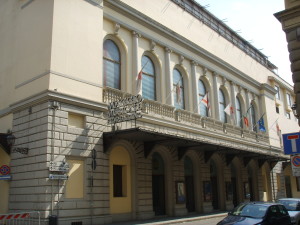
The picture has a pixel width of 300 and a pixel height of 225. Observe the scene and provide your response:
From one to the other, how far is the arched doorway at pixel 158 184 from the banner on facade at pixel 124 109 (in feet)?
16.6

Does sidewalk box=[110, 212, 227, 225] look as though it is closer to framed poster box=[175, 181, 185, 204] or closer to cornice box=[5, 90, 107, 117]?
framed poster box=[175, 181, 185, 204]

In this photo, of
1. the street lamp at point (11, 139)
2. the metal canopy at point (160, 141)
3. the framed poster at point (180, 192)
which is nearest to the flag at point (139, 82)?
the metal canopy at point (160, 141)

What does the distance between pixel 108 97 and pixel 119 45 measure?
4.28 m

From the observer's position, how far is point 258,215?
43.4ft

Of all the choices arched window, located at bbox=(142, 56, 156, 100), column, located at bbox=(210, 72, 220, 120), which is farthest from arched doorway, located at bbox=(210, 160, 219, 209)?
arched window, located at bbox=(142, 56, 156, 100)

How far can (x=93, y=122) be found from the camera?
19.7 meters

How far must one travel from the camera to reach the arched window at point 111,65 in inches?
885

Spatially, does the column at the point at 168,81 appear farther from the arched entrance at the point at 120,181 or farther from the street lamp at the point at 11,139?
the street lamp at the point at 11,139

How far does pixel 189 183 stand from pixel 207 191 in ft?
5.36

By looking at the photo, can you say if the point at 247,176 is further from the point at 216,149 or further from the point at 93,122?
the point at 93,122

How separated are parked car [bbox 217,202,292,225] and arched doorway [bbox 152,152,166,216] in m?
10.3

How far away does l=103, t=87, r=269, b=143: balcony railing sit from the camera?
21.8 metres

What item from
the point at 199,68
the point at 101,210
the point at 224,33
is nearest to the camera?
the point at 101,210

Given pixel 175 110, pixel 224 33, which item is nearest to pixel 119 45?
pixel 175 110
